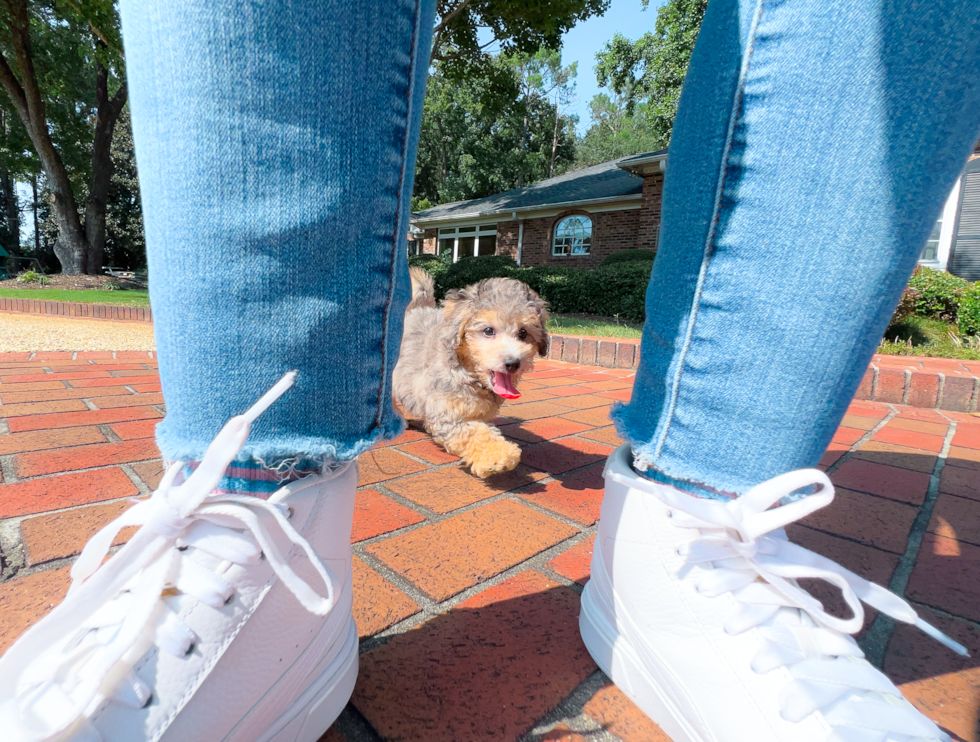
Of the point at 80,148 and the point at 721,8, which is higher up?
the point at 80,148

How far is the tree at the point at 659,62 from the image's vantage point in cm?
1812

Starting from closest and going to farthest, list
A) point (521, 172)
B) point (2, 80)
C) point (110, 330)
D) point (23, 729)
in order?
1. point (23, 729)
2. point (110, 330)
3. point (2, 80)
4. point (521, 172)

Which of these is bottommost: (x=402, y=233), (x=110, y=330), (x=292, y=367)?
(x=110, y=330)

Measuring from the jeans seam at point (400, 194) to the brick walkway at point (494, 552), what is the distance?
0.52 metres

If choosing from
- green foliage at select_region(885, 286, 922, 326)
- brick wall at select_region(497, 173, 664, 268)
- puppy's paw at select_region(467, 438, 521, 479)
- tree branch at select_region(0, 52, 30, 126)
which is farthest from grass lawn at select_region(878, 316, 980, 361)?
tree branch at select_region(0, 52, 30, 126)

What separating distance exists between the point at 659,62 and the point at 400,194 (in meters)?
22.9

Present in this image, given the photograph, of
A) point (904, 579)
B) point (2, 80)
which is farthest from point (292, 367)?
point (2, 80)

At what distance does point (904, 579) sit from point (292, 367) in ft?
5.43

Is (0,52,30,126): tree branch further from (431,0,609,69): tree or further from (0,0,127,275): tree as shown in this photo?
(431,0,609,69): tree

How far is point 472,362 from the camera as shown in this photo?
9.07ft

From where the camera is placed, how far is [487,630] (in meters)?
1.07

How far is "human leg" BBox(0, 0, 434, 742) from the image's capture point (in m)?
0.62

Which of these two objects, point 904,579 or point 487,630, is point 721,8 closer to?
point 487,630

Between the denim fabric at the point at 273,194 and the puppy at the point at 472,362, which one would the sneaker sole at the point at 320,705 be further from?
the puppy at the point at 472,362
